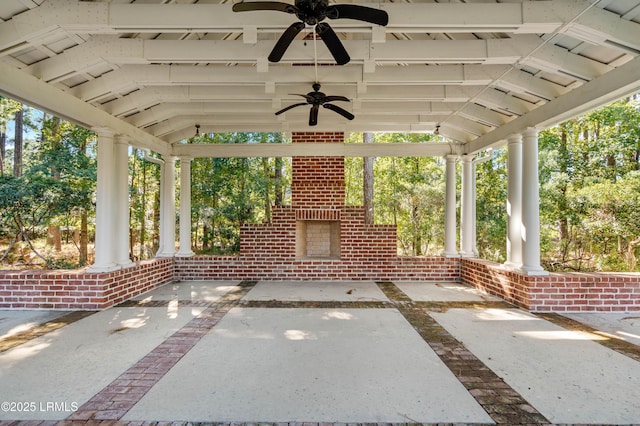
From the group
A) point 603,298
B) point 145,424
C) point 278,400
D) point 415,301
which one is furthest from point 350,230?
point 145,424

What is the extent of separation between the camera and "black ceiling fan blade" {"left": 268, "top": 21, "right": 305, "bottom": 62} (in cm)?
237

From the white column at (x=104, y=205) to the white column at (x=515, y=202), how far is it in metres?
6.09

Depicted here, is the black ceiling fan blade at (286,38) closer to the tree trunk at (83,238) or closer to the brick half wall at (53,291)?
the brick half wall at (53,291)

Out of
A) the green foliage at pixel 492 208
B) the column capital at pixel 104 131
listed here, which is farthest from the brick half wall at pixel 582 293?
the column capital at pixel 104 131

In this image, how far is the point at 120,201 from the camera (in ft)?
15.9

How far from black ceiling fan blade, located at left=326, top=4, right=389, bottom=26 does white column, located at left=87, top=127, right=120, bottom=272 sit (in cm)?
395

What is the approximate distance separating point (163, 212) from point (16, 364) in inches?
163

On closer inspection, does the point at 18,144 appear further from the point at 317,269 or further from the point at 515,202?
the point at 515,202

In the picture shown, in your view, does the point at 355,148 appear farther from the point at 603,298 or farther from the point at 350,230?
the point at 603,298

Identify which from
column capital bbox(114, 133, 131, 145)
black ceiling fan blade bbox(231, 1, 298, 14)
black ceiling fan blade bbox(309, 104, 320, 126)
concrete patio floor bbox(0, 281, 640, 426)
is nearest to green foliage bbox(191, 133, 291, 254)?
column capital bbox(114, 133, 131, 145)

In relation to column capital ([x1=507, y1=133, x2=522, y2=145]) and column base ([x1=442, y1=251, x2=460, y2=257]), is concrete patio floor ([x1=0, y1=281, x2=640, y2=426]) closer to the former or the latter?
column base ([x1=442, y1=251, x2=460, y2=257])

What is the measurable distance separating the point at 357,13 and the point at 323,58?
4.19 ft

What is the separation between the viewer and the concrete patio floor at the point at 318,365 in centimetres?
197

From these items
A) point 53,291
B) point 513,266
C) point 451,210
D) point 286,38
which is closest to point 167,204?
point 53,291
